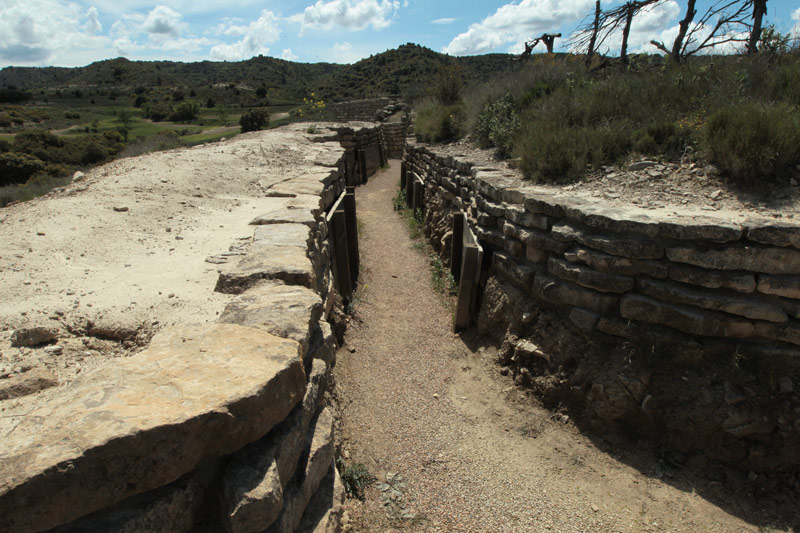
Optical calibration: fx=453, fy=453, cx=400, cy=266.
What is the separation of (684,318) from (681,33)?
593 cm

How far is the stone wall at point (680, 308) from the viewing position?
315 cm

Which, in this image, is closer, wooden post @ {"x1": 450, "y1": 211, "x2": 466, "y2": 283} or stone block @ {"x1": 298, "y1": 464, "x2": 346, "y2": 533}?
stone block @ {"x1": 298, "y1": 464, "x2": 346, "y2": 533}

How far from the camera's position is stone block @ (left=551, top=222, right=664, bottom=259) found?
342 cm

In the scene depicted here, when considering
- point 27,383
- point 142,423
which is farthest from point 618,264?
point 27,383

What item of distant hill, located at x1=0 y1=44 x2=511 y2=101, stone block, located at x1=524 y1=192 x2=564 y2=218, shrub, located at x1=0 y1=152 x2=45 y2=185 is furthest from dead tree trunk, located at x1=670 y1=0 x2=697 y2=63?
distant hill, located at x1=0 y1=44 x2=511 y2=101

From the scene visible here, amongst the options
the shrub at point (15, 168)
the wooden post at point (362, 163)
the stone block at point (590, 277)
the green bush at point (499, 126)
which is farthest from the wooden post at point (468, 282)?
the shrub at point (15, 168)

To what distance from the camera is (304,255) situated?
335 cm

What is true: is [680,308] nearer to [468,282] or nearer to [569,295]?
[569,295]

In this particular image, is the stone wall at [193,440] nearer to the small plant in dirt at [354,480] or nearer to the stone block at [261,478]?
the stone block at [261,478]

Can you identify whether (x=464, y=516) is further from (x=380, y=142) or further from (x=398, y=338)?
(x=380, y=142)

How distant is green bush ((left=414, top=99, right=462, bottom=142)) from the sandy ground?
5.01 meters

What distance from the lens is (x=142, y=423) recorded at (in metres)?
1.46

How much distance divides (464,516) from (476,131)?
264 inches

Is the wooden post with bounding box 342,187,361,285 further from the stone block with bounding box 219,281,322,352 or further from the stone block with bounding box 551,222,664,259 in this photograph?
the stone block with bounding box 219,281,322,352
